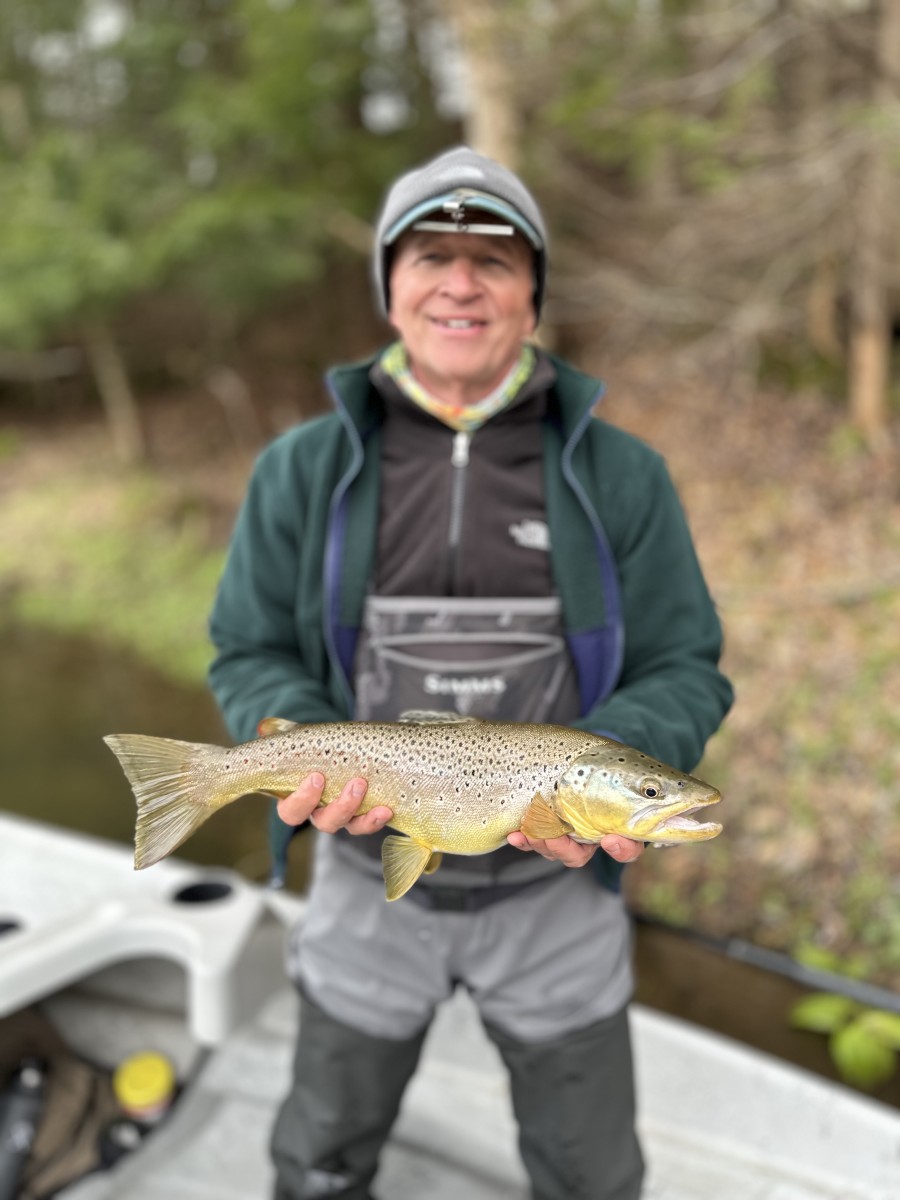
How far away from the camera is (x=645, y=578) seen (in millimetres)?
2176

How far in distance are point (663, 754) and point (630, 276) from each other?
30.5 feet

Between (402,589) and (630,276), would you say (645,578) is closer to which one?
(402,589)

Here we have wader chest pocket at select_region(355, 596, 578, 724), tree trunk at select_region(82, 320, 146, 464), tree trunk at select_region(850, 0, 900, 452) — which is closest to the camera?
wader chest pocket at select_region(355, 596, 578, 724)

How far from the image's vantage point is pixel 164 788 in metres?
1.98

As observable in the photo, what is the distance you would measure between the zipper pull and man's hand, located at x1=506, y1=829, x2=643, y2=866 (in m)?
Answer: 0.88

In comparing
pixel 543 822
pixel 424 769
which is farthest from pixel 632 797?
pixel 424 769

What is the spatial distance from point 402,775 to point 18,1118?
2.23 metres

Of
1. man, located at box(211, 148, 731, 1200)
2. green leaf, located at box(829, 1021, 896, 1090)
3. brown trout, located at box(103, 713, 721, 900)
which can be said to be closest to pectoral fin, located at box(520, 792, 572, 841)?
brown trout, located at box(103, 713, 721, 900)

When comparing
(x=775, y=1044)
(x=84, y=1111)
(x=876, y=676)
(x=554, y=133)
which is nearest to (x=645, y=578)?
(x=84, y=1111)

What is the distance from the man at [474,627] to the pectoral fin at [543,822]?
0.27 metres

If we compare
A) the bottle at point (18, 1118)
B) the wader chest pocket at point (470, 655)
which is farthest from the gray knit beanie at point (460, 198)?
the bottle at point (18, 1118)

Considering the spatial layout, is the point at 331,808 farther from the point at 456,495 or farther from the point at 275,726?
the point at 456,495

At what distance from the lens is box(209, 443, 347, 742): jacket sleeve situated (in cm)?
222

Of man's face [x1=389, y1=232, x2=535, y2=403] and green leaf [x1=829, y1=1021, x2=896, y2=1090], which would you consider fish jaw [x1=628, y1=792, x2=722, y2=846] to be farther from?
green leaf [x1=829, y1=1021, x2=896, y2=1090]
